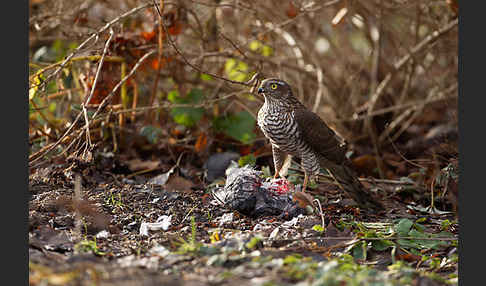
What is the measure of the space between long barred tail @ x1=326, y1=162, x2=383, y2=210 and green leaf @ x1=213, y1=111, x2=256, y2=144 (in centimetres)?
132

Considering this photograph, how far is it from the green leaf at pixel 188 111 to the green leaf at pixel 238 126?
0.28 metres

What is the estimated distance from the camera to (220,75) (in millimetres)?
6441

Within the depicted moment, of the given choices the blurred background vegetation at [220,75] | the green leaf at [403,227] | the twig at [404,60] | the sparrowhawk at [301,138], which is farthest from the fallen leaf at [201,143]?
the green leaf at [403,227]

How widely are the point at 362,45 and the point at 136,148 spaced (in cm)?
506

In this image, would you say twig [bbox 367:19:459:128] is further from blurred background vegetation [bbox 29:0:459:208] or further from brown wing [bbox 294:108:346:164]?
brown wing [bbox 294:108:346:164]

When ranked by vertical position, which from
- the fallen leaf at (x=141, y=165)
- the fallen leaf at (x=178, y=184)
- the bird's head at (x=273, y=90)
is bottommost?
the fallen leaf at (x=178, y=184)

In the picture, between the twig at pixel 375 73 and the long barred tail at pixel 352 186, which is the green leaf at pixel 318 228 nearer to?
the long barred tail at pixel 352 186

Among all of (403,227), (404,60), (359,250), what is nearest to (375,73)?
Answer: (404,60)

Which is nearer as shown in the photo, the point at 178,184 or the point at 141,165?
the point at 178,184

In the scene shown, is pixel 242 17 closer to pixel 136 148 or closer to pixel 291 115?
pixel 136 148

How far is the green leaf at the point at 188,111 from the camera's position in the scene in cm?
600

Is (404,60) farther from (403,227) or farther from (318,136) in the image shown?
(403,227)

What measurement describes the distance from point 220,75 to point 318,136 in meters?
2.09

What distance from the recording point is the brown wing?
464 centimetres
